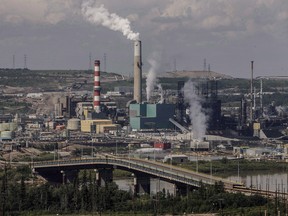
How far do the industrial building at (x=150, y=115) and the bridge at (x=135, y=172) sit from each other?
93.0 ft

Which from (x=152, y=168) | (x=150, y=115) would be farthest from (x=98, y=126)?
(x=152, y=168)

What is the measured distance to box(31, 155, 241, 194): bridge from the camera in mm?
38250

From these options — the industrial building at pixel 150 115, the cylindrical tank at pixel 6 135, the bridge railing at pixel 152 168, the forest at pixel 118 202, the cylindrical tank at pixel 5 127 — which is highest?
the industrial building at pixel 150 115

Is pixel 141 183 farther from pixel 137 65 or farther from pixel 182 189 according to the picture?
pixel 137 65

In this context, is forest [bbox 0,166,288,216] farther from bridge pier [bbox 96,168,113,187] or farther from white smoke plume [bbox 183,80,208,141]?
white smoke plume [bbox 183,80,208,141]

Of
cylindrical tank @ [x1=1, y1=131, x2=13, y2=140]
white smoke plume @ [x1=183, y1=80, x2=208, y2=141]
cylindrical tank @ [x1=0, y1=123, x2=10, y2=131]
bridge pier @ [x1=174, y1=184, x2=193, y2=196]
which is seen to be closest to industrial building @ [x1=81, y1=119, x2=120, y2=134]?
cylindrical tank @ [x1=0, y1=123, x2=10, y2=131]

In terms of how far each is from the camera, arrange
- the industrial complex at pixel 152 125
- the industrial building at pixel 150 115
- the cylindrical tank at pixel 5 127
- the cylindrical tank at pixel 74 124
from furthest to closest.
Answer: the cylindrical tank at pixel 74 124, the cylindrical tank at pixel 5 127, the industrial building at pixel 150 115, the industrial complex at pixel 152 125

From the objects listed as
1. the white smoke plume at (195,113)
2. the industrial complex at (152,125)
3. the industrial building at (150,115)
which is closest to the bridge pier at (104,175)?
the industrial complex at (152,125)

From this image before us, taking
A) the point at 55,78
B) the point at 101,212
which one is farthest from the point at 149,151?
the point at 55,78

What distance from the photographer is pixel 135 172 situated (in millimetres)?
41875

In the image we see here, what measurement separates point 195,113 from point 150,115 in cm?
321

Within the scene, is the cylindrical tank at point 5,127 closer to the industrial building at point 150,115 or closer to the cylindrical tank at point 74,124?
the cylindrical tank at point 74,124

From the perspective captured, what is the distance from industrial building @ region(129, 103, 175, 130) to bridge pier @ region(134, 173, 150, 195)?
32.8 metres

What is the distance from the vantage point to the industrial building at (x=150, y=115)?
244 feet
